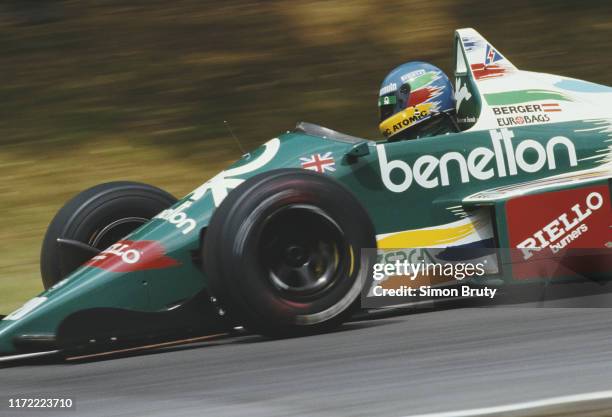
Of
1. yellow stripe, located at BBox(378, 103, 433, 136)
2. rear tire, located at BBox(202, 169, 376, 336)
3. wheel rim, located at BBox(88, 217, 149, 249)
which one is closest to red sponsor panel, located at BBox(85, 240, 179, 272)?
rear tire, located at BBox(202, 169, 376, 336)

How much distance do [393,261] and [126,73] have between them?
278 inches

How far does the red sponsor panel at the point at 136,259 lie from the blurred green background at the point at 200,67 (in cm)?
470

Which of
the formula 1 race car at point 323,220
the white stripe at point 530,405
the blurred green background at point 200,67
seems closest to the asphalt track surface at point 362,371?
the white stripe at point 530,405

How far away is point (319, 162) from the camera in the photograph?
20.2ft

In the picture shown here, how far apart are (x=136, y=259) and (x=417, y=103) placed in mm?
1908

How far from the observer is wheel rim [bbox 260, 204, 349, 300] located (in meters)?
5.57

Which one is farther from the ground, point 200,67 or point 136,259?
point 200,67

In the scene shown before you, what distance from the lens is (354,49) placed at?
12.9 meters

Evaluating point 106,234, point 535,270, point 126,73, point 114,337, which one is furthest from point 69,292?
point 126,73

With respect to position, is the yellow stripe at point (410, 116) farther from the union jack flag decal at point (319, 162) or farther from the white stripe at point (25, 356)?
the white stripe at point (25, 356)

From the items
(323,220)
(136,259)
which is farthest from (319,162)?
(136,259)

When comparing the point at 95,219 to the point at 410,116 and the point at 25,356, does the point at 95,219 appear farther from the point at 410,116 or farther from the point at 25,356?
the point at 410,116

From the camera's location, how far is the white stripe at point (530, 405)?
4062 mm

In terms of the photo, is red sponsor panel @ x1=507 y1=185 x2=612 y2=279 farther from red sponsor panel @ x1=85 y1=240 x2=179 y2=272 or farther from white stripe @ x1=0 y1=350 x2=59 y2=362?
white stripe @ x1=0 y1=350 x2=59 y2=362
